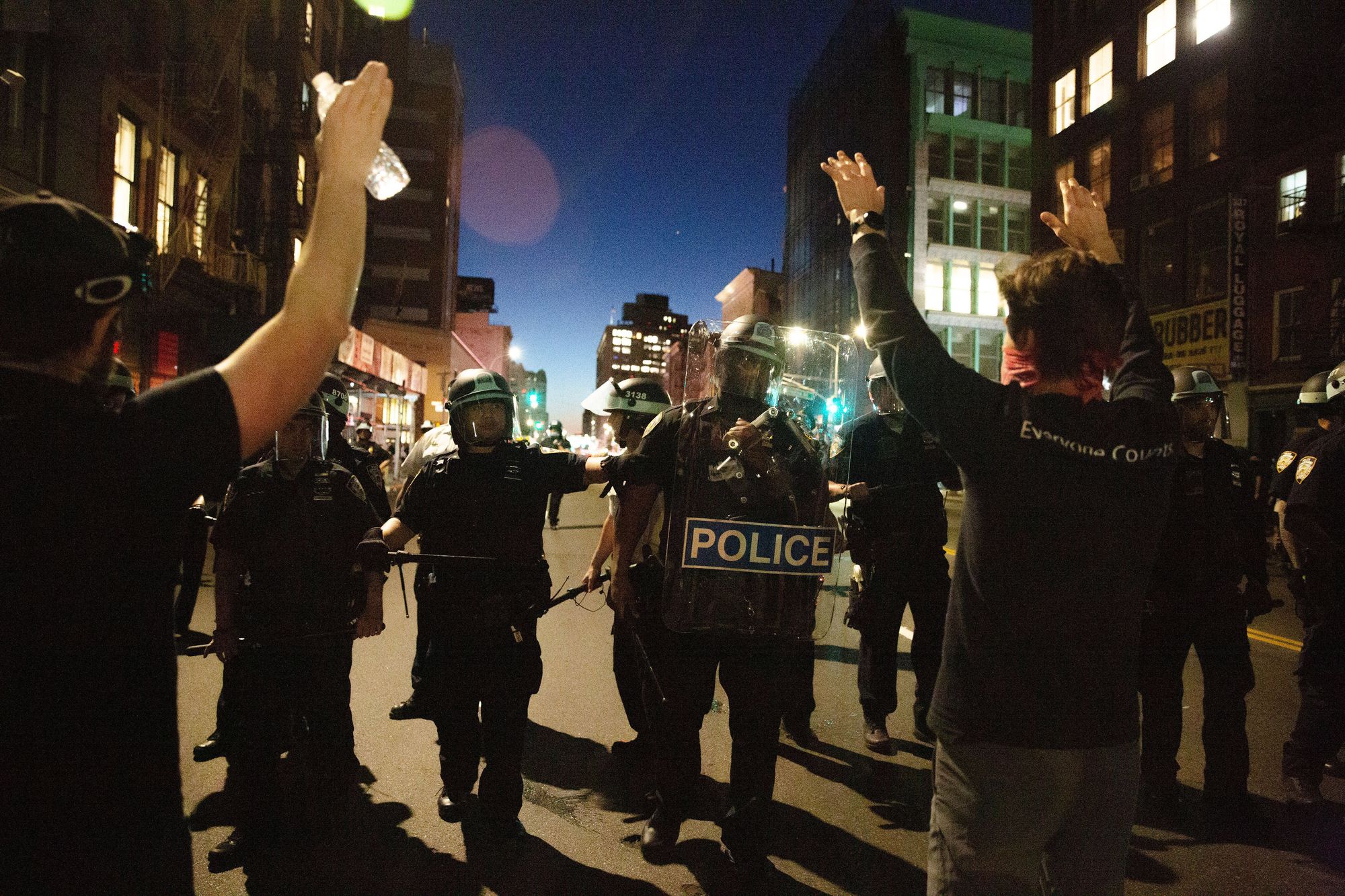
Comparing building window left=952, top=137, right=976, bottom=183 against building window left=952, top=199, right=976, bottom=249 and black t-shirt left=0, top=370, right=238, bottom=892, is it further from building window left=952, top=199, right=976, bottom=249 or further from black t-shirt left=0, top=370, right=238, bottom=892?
black t-shirt left=0, top=370, right=238, bottom=892

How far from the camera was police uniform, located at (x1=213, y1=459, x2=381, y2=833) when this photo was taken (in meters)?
3.45

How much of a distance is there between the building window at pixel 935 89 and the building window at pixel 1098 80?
18.5 metres

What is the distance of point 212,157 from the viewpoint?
19.0 metres

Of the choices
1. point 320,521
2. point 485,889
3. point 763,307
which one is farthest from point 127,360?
point 763,307

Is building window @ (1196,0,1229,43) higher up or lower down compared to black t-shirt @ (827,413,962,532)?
higher up

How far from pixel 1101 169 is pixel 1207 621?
28598mm

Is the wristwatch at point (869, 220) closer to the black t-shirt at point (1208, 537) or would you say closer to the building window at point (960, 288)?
the black t-shirt at point (1208, 537)

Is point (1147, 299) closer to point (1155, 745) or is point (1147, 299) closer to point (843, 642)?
point (843, 642)

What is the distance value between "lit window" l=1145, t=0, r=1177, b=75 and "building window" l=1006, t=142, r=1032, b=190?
827 inches

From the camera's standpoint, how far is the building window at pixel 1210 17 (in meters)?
21.8

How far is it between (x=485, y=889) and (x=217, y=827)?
1.44 metres

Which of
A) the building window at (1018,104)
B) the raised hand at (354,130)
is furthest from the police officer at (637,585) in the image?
the building window at (1018,104)

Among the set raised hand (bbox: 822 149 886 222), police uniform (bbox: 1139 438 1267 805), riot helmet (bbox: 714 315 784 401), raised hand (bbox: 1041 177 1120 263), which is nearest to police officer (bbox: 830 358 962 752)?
police uniform (bbox: 1139 438 1267 805)

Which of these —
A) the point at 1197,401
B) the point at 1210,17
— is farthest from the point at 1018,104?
the point at 1197,401
